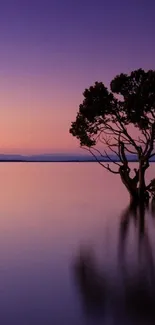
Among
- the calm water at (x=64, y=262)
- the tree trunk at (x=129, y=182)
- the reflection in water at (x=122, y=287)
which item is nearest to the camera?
the reflection in water at (x=122, y=287)

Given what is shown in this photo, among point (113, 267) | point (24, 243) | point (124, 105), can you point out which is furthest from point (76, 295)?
point (124, 105)

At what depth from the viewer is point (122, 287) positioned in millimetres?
9547

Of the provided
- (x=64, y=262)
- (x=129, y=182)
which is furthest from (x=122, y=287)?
(x=129, y=182)

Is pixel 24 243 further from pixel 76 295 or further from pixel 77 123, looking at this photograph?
pixel 77 123

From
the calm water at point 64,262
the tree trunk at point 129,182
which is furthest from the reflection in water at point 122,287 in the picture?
the tree trunk at point 129,182

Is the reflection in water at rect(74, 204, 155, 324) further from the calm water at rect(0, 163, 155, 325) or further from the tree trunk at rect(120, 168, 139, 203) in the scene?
the tree trunk at rect(120, 168, 139, 203)

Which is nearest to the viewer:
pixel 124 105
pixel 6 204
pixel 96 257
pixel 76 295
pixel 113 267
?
pixel 76 295

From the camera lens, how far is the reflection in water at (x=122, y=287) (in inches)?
307

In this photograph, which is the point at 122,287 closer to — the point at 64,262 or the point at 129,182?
the point at 64,262

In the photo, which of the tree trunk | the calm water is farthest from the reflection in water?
the tree trunk

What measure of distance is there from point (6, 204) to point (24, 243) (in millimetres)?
16074

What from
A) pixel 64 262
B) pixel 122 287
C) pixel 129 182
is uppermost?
pixel 129 182

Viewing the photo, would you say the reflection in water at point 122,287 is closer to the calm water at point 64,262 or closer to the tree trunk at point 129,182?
the calm water at point 64,262

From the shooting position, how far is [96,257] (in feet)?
43.3
